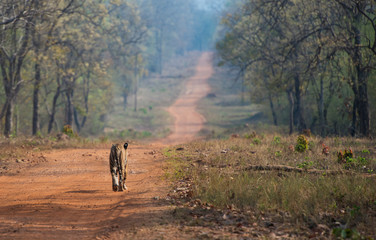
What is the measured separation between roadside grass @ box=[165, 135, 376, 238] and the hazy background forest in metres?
5.30

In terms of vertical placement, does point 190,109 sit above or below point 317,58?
above

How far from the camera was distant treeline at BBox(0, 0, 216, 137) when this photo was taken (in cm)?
1814

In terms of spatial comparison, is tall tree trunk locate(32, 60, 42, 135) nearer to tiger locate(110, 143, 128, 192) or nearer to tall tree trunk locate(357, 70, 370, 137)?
tiger locate(110, 143, 128, 192)

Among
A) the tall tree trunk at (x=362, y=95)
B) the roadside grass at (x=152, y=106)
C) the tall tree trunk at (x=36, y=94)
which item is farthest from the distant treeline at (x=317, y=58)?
the tall tree trunk at (x=36, y=94)

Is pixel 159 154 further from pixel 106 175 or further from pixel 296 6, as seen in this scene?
pixel 296 6

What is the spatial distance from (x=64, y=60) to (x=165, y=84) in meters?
45.1

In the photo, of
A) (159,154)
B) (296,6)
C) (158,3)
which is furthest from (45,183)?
(158,3)

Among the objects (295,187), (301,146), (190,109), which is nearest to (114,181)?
(295,187)

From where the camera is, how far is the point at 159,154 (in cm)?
1306

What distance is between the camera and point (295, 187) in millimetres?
6969

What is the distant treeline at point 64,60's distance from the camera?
1814 centimetres

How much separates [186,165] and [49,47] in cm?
1357

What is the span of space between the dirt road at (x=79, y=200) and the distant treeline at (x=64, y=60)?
6.02 m

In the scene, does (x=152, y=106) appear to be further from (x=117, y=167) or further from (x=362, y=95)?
(x=117, y=167)
